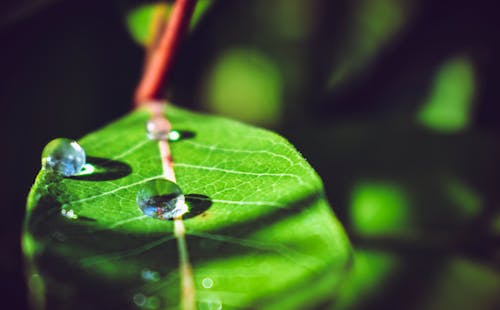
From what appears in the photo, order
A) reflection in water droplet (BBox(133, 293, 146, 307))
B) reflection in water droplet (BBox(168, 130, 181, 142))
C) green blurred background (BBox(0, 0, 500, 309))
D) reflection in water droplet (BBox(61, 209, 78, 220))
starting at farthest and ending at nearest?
green blurred background (BBox(0, 0, 500, 309))
reflection in water droplet (BBox(168, 130, 181, 142))
reflection in water droplet (BBox(61, 209, 78, 220))
reflection in water droplet (BBox(133, 293, 146, 307))

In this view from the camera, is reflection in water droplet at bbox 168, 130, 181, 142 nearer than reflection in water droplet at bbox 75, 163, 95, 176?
No

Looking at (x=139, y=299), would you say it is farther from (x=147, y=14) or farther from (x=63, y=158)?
(x=147, y=14)

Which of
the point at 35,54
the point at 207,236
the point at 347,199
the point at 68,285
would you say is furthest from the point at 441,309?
the point at 35,54

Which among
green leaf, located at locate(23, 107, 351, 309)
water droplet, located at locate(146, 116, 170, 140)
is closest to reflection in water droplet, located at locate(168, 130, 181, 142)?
water droplet, located at locate(146, 116, 170, 140)

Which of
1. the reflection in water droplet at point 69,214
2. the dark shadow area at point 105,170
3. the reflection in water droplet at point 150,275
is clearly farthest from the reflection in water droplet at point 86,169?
the reflection in water droplet at point 150,275

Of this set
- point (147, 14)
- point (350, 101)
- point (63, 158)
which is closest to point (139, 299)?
point (63, 158)

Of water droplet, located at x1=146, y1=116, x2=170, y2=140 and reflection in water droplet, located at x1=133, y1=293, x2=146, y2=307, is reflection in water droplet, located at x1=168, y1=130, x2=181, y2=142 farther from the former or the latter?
reflection in water droplet, located at x1=133, y1=293, x2=146, y2=307

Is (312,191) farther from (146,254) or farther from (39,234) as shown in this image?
(39,234)
